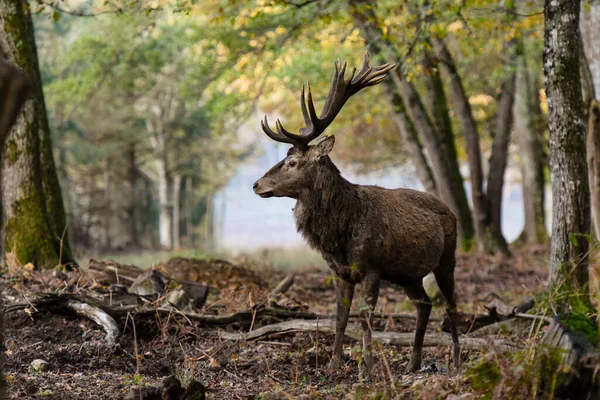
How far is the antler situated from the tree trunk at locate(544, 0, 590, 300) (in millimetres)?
1911

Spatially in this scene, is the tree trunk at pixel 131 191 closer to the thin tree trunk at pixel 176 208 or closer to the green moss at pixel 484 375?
the thin tree trunk at pixel 176 208

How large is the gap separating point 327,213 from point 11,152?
5260 mm

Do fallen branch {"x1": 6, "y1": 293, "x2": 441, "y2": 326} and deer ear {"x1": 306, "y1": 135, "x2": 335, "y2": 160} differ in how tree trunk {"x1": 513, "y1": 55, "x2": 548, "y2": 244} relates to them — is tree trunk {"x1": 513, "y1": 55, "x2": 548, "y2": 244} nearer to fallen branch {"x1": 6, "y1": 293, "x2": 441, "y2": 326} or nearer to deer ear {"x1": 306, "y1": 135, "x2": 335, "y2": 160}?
fallen branch {"x1": 6, "y1": 293, "x2": 441, "y2": 326}

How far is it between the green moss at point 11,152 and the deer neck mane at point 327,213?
16.1 feet

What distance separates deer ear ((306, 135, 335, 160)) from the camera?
6.62 meters

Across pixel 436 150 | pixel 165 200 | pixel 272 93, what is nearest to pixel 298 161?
pixel 436 150

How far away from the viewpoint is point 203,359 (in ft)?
22.4

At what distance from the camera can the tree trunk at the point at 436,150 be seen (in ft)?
51.2

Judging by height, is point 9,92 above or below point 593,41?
below

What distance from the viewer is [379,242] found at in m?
6.58

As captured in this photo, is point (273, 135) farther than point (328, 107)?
No

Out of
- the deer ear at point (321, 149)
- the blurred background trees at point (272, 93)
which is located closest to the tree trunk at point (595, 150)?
the blurred background trees at point (272, 93)

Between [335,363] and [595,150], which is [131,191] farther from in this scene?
[335,363]

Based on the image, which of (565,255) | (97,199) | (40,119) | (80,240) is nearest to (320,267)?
(40,119)
